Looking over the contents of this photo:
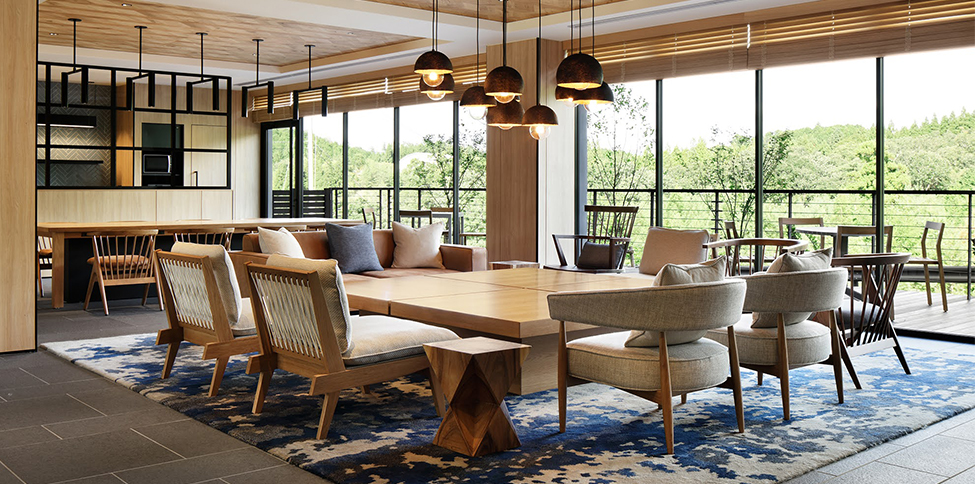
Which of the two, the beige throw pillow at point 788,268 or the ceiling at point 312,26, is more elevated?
the ceiling at point 312,26

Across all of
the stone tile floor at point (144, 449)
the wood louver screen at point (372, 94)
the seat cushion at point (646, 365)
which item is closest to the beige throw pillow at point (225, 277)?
the stone tile floor at point (144, 449)

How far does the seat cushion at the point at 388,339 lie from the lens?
4039 mm

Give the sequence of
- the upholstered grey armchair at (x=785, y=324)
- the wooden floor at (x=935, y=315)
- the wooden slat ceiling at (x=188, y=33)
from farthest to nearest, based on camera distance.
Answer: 1. the wooden slat ceiling at (x=188, y=33)
2. the wooden floor at (x=935, y=315)
3. the upholstered grey armchair at (x=785, y=324)

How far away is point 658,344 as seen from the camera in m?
3.90

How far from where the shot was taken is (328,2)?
743 centimetres

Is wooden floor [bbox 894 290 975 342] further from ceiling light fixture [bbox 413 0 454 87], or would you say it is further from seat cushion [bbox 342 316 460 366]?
seat cushion [bbox 342 316 460 366]

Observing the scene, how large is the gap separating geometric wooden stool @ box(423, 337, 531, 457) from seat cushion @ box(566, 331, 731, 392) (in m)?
0.34

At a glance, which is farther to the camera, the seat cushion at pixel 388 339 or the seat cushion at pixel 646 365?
the seat cushion at pixel 388 339

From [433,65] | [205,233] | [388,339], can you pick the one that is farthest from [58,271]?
[388,339]

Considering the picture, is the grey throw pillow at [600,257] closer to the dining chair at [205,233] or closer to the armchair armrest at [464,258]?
the armchair armrest at [464,258]

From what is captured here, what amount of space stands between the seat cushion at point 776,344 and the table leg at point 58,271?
6407mm

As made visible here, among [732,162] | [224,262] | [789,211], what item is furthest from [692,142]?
[224,262]

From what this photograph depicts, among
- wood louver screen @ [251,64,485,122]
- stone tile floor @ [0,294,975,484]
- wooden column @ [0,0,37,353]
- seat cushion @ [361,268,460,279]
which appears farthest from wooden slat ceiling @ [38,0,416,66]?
stone tile floor @ [0,294,975,484]

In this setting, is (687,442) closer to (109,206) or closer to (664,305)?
(664,305)
